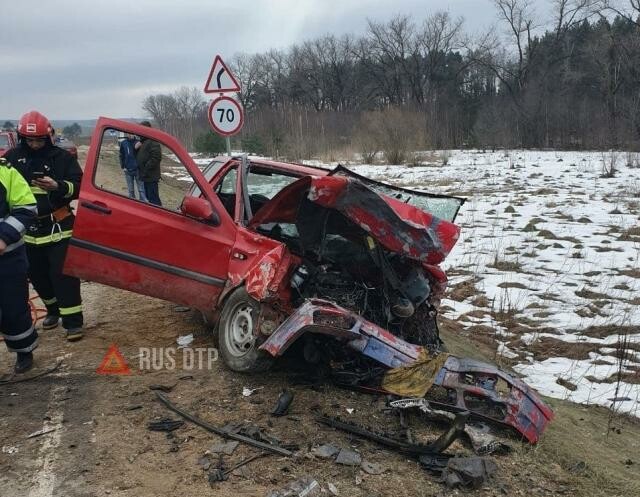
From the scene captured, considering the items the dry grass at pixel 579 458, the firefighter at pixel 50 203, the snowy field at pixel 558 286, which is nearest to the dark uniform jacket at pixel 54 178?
the firefighter at pixel 50 203

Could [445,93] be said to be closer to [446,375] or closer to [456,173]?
[456,173]

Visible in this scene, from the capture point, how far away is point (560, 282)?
7656 mm

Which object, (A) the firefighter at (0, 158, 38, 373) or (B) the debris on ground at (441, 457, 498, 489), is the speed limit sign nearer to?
(A) the firefighter at (0, 158, 38, 373)

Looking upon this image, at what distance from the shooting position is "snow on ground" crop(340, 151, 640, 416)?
5.30m

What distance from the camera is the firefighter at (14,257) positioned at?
3822mm

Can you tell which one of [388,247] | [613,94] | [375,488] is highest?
[613,94]

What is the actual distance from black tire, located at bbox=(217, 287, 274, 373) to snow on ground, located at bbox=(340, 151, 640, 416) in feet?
8.76

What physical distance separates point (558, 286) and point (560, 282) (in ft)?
0.60

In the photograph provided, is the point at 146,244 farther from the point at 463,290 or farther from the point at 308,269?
the point at 463,290

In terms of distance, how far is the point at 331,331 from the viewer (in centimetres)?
355

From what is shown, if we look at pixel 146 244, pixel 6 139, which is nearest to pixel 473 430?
pixel 146 244

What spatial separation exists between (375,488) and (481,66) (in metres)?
56.3

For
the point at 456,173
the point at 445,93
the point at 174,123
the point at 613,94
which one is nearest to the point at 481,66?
the point at 445,93

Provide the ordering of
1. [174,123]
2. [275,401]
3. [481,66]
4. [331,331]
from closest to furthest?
[331,331], [275,401], [481,66], [174,123]
